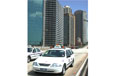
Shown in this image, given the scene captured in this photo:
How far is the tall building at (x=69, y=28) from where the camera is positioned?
416cm

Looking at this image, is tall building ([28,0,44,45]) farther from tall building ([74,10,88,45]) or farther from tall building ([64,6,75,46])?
tall building ([74,10,88,45])

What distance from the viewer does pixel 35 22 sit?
446 centimetres

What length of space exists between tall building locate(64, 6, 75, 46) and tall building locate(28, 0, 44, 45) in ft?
2.16

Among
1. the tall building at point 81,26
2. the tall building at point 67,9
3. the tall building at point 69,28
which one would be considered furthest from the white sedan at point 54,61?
the tall building at point 67,9

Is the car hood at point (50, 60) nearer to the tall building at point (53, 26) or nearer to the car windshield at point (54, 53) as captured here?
the car windshield at point (54, 53)

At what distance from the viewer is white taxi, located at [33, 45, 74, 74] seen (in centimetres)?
411

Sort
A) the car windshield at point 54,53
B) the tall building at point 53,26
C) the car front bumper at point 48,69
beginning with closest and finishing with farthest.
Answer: the car front bumper at point 48,69, the tall building at point 53,26, the car windshield at point 54,53

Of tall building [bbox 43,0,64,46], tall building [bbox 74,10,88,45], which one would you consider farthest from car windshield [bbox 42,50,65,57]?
tall building [bbox 74,10,88,45]

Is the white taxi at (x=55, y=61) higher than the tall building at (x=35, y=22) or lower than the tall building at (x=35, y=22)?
lower

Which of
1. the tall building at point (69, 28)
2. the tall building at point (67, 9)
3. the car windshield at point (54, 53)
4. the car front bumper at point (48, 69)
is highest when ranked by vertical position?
the tall building at point (67, 9)

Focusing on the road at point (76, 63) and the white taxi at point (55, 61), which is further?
the road at point (76, 63)

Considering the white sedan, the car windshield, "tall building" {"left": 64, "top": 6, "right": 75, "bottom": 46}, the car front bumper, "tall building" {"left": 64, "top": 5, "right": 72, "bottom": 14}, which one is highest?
"tall building" {"left": 64, "top": 5, "right": 72, "bottom": 14}

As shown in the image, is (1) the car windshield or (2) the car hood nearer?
(2) the car hood

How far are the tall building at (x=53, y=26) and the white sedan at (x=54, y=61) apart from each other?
28 centimetres
